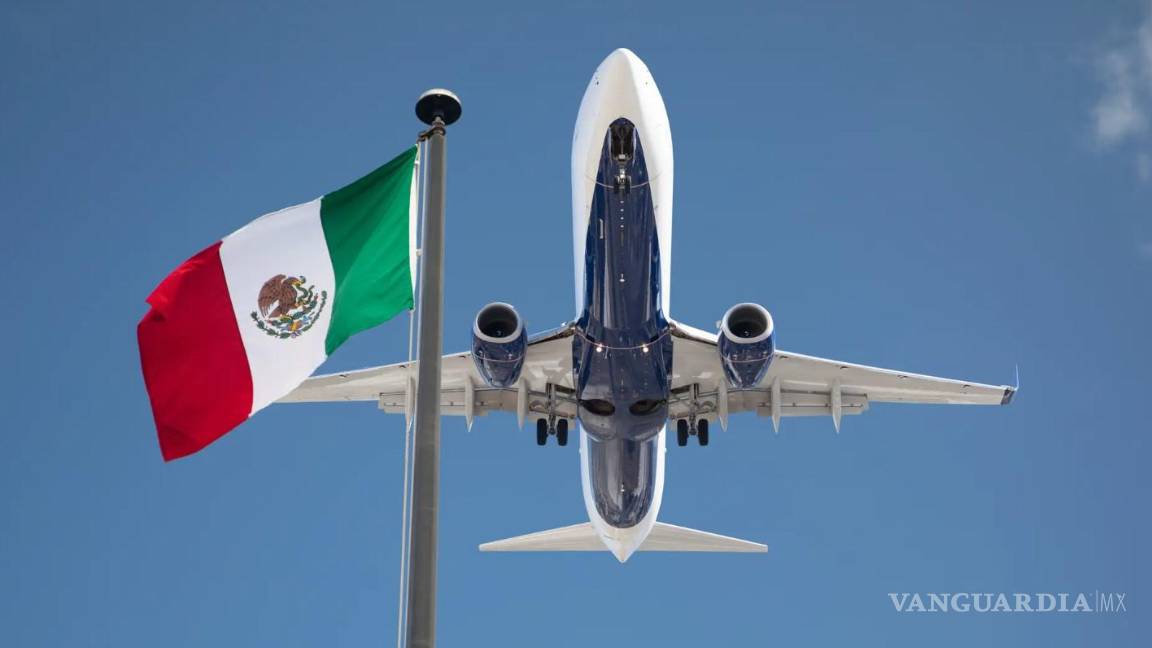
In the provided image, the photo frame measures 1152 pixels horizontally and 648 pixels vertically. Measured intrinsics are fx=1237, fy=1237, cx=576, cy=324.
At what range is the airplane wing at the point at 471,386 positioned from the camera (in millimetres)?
24969

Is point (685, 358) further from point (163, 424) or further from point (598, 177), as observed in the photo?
point (163, 424)

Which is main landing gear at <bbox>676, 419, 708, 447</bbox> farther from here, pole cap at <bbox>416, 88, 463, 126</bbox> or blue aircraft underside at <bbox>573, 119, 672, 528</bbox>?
pole cap at <bbox>416, 88, 463, 126</bbox>

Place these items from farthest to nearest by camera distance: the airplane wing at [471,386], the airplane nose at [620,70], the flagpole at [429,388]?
the airplane wing at [471,386] < the airplane nose at [620,70] < the flagpole at [429,388]

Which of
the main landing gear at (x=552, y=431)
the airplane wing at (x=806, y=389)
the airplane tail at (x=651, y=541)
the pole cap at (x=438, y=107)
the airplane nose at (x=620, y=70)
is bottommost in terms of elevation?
the pole cap at (x=438, y=107)

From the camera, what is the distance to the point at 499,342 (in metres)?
22.1

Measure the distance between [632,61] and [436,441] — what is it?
1436cm

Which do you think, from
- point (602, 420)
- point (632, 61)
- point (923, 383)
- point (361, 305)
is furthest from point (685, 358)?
point (361, 305)

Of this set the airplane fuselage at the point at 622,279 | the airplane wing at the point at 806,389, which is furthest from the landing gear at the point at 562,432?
the airplane wing at the point at 806,389

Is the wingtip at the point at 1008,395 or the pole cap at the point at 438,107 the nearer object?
the pole cap at the point at 438,107

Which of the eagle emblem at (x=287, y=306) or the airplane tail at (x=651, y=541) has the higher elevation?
the airplane tail at (x=651, y=541)

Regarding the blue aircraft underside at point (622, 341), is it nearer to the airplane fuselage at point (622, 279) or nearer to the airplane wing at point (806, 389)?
the airplane fuselage at point (622, 279)

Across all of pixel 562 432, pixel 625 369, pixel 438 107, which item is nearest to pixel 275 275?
pixel 438 107

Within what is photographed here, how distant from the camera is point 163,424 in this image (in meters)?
8.22

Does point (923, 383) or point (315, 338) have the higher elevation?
point (923, 383)
